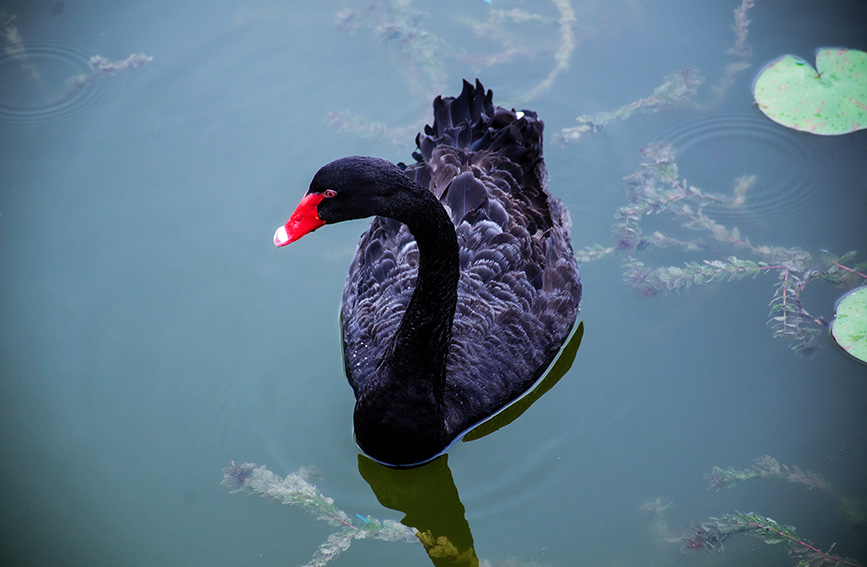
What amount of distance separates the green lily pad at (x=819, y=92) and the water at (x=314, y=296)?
20 cm

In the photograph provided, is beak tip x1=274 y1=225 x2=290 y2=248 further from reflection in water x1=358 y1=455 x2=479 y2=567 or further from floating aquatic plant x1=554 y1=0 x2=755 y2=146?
floating aquatic plant x1=554 y1=0 x2=755 y2=146

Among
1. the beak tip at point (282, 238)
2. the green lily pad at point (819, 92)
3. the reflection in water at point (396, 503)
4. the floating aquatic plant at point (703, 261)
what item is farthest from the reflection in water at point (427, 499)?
the green lily pad at point (819, 92)

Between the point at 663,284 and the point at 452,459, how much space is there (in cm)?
202

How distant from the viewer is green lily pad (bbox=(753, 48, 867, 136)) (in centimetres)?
600

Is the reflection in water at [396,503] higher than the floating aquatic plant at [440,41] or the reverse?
the reverse

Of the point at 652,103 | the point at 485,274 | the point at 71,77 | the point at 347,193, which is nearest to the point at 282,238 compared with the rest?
the point at 347,193

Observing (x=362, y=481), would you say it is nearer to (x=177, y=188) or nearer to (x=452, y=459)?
(x=452, y=459)

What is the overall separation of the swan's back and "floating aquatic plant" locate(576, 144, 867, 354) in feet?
1.93

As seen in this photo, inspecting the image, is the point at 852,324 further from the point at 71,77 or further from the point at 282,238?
the point at 71,77

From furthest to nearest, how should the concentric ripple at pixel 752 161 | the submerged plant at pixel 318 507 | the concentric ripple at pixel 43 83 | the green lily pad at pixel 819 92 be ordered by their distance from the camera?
the concentric ripple at pixel 43 83
the green lily pad at pixel 819 92
the concentric ripple at pixel 752 161
the submerged plant at pixel 318 507

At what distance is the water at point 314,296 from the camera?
4.45 meters

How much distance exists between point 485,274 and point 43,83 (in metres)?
4.76

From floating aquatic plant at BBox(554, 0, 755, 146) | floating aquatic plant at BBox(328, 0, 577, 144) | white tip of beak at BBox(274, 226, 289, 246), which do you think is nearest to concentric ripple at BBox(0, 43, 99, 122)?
floating aquatic plant at BBox(328, 0, 577, 144)

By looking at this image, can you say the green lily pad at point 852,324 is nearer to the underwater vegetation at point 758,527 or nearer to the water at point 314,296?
the water at point 314,296
